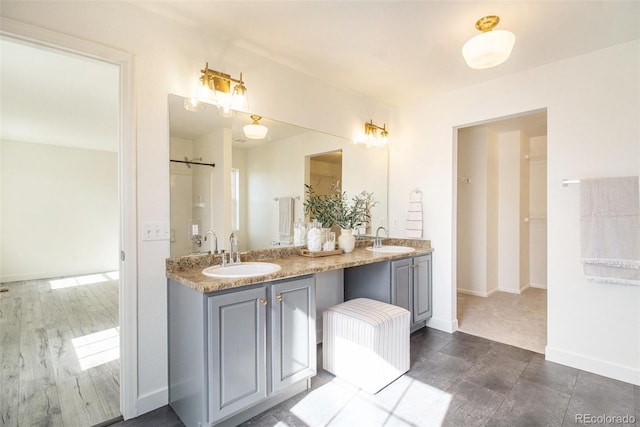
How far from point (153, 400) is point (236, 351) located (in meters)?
0.72

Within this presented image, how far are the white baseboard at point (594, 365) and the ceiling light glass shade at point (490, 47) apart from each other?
226 cm

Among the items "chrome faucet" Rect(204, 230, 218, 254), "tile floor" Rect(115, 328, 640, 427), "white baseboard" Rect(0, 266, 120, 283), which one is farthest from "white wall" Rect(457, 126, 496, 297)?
"white baseboard" Rect(0, 266, 120, 283)

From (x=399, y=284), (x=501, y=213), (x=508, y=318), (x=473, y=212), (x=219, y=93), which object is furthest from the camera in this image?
(x=501, y=213)

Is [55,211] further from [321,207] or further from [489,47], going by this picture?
[489,47]

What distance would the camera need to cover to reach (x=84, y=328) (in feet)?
10.4

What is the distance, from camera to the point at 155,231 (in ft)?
5.96

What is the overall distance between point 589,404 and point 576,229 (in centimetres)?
120

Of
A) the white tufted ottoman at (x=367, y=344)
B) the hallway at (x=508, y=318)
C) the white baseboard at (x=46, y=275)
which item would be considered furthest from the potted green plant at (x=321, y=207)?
the white baseboard at (x=46, y=275)

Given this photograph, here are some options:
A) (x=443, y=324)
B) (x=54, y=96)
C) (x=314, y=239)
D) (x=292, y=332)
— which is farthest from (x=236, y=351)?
(x=54, y=96)

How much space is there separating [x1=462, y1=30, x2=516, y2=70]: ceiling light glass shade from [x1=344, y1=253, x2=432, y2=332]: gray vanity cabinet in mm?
1658

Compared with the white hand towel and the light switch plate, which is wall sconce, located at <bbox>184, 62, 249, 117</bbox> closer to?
the light switch plate

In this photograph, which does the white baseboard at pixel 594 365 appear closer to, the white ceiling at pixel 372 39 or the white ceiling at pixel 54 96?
the white ceiling at pixel 372 39

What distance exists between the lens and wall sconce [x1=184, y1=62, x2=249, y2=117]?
1974 mm

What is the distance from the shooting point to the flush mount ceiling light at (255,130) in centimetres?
230
